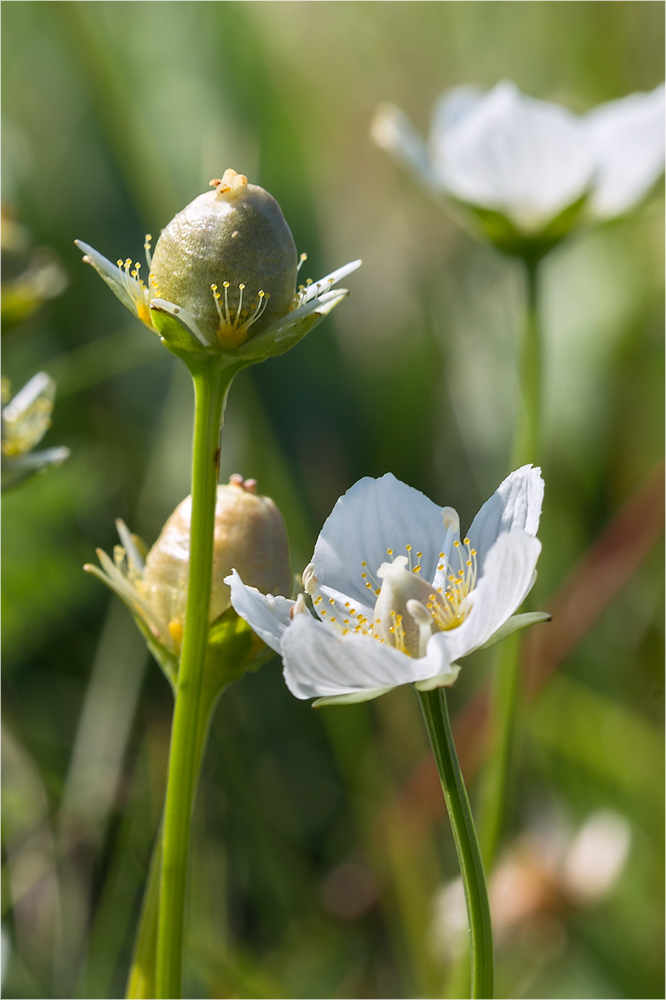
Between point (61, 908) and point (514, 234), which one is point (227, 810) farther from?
point (514, 234)

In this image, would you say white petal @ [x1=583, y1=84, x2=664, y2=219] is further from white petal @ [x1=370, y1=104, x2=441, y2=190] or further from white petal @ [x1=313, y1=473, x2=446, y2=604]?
white petal @ [x1=313, y1=473, x2=446, y2=604]

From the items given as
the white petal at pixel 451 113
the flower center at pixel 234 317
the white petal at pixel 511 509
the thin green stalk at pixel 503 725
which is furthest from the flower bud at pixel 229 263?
the white petal at pixel 451 113

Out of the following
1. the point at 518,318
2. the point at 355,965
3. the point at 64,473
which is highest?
the point at 64,473

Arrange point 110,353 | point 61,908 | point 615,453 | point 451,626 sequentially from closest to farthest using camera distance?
point 451,626 → point 61,908 → point 110,353 → point 615,453

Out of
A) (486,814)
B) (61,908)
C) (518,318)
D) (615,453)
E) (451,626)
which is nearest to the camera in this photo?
(451,626)

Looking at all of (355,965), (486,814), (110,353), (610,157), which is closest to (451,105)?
(610,157)

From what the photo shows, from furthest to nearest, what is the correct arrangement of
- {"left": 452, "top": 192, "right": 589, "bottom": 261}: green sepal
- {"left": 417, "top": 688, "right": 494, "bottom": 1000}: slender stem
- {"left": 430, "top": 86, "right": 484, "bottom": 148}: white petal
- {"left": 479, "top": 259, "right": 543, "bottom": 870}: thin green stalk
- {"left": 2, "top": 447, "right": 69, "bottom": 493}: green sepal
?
{"left": 430, "top": 86, "right": 484, "bottom": 148}: white petal, {"left": 452, "top": 192, "right": 589, "bottom": 261}: green sepal, {"left": 479, "top": 259, "right": 543, "bottom": 870}: thin green stalk, {"left": 2, "top": 447, "right": 69, "bottom": 493}: green sepal, {"left": 417, "top": 688, "right": 494, "bottom": 1000}: slender stem

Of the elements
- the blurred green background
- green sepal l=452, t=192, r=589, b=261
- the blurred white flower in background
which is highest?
green sepal l=452, t=192, r=589, b=261

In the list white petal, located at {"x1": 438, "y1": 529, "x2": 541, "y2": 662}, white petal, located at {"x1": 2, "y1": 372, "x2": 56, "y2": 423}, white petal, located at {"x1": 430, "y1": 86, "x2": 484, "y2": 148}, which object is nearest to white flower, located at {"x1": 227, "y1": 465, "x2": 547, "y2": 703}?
white petal, located at {"x1": 438, "y1": 529, "x2": 541, "y2": 662}
